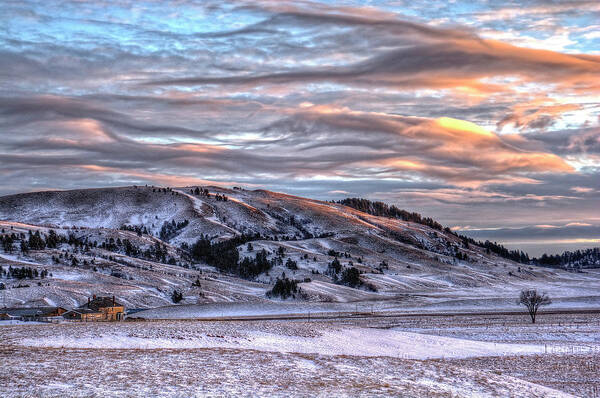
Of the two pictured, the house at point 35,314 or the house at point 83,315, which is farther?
the house at point 83,315

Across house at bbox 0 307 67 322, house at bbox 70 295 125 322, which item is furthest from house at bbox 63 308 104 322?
house at bbox 0 307 67 322

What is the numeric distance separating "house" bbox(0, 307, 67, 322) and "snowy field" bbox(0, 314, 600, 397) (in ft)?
135

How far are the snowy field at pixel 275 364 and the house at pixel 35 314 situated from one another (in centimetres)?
4114

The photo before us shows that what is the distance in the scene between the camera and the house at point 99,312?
275 ft

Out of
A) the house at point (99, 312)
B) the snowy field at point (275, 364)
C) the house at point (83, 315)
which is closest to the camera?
the snowy field at point (275, 364)

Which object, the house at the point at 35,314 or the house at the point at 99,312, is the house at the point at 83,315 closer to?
the house at the point at 99,312

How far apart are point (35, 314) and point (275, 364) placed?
64.1 m

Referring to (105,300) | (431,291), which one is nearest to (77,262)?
(105,300)

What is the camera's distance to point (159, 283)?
16975 centimetres

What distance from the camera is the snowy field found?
22.9 metres

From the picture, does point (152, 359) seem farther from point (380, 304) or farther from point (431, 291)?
point (431, 291)

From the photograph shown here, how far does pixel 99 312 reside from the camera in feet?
296

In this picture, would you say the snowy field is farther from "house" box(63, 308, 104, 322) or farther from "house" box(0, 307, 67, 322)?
"house" box(63, 308, 104, 322)

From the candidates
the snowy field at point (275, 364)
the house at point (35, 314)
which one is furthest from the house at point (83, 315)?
the snowy field at point (275, 364)
